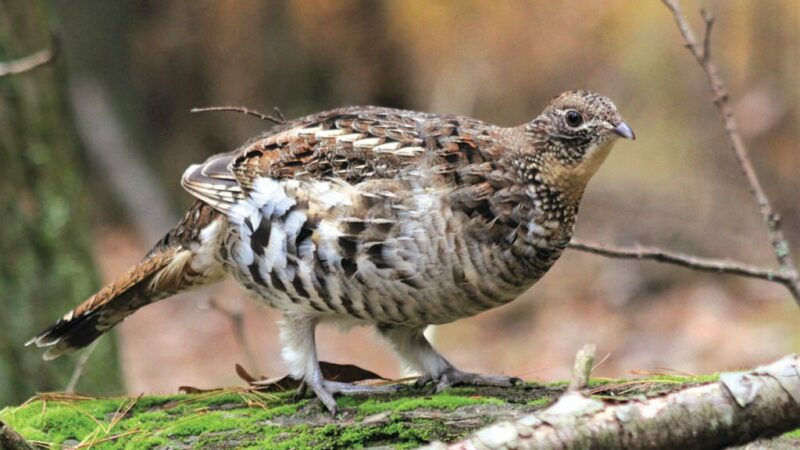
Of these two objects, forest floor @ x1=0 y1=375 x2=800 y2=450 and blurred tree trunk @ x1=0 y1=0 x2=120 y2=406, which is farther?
blurred tree trunk @ x1=0 y1=0 x2=120 y2=406

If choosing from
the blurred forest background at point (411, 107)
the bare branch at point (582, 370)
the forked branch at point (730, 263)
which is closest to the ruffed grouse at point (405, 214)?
the forked branch at point (730, 263)

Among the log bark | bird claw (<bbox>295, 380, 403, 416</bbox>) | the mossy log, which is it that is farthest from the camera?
bird claw (<bbox>295, 380, 403, 416</bbox>)

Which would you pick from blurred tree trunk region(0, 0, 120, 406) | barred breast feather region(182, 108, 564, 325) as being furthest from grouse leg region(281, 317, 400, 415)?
blurred tree trunk region(0, 0, 120, 406)

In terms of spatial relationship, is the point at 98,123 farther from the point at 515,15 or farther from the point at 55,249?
the point at 55,249

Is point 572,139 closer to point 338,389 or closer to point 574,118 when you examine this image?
point 574,118

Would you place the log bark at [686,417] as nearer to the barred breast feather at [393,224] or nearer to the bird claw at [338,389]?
the barred breast feather at [393,224]

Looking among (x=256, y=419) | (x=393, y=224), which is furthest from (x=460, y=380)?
(x=256, y=419)

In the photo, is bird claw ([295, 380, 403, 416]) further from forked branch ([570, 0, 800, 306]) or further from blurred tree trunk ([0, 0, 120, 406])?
blurred tree trunk ([0, 0, 120, 406])

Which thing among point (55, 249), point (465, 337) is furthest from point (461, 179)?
point (465, 337)
